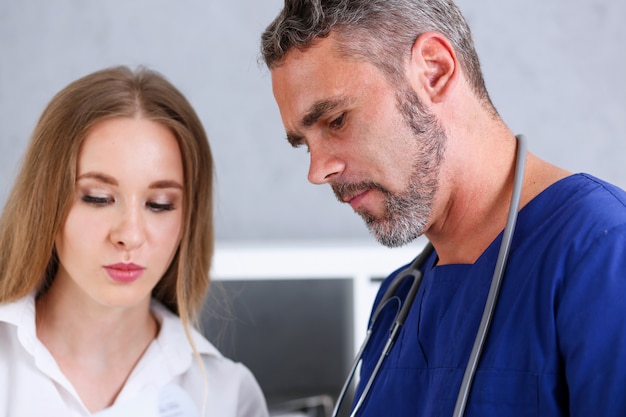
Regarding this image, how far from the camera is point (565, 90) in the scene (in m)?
2.62

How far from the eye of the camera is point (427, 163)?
1.20 metres

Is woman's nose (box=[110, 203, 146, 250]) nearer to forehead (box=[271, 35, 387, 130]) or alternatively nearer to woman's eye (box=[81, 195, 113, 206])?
woman's eye (box=[81, 195, 113, 206])

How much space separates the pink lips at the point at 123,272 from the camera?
5.15ft

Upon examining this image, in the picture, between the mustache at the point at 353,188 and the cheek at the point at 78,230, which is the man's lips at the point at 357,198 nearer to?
the mustache at the point at 353,188

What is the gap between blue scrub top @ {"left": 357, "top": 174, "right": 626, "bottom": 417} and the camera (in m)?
0.95

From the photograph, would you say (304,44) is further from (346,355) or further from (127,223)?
(346,355)

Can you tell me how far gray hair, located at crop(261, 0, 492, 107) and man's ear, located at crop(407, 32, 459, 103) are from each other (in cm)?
1

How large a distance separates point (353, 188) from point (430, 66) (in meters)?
0.21

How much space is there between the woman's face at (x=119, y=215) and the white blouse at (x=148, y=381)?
0.49ft

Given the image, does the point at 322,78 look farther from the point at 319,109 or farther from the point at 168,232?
the point at 168,232

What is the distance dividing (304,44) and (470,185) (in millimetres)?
317

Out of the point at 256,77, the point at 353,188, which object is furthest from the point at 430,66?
the point at 256,77

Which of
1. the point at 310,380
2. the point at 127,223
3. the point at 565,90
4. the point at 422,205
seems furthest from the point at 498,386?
the point at 565,90

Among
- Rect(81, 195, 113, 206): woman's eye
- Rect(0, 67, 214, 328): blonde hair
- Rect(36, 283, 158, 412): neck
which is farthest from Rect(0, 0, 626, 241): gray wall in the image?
Rect(81, 195, 113, 206): woman's eye
